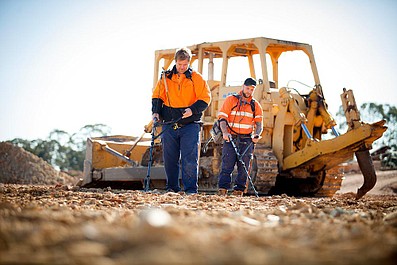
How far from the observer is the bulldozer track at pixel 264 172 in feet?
34.9

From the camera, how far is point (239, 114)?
8.98 meters

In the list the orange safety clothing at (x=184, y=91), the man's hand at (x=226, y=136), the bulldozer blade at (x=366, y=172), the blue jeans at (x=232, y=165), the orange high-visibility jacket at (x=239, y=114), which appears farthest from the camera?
the bulldozer blade at (x=366, y=172)

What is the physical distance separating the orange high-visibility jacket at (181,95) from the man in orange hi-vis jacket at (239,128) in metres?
0.65

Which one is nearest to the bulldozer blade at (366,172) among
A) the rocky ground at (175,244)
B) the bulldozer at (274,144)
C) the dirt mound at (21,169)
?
the bulldozer at (274,144)

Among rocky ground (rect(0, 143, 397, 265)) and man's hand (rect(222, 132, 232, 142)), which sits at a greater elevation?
man's hand (rect(222, 132, 232, 142))

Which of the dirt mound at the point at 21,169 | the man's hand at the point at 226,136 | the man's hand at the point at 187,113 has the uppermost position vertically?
the man's hand at the point at 187,113

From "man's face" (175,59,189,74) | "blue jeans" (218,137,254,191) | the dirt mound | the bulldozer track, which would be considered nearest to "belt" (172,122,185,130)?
"man's face" (175,59,189,74)

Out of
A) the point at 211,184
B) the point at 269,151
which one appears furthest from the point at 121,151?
the point at 269,151

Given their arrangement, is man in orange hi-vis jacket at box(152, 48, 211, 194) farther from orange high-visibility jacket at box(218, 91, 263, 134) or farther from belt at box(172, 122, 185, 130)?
orange high-visibility jacket at box(218, 91, 263, 134)

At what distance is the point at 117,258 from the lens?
2.08 metres

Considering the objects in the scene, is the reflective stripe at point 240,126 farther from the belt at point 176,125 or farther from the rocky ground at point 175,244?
the rocky ground at point 175,244

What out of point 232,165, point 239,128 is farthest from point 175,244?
point 239,128

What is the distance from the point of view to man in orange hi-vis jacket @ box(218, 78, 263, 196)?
8.87 metres

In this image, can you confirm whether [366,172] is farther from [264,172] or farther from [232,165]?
[232,165]
